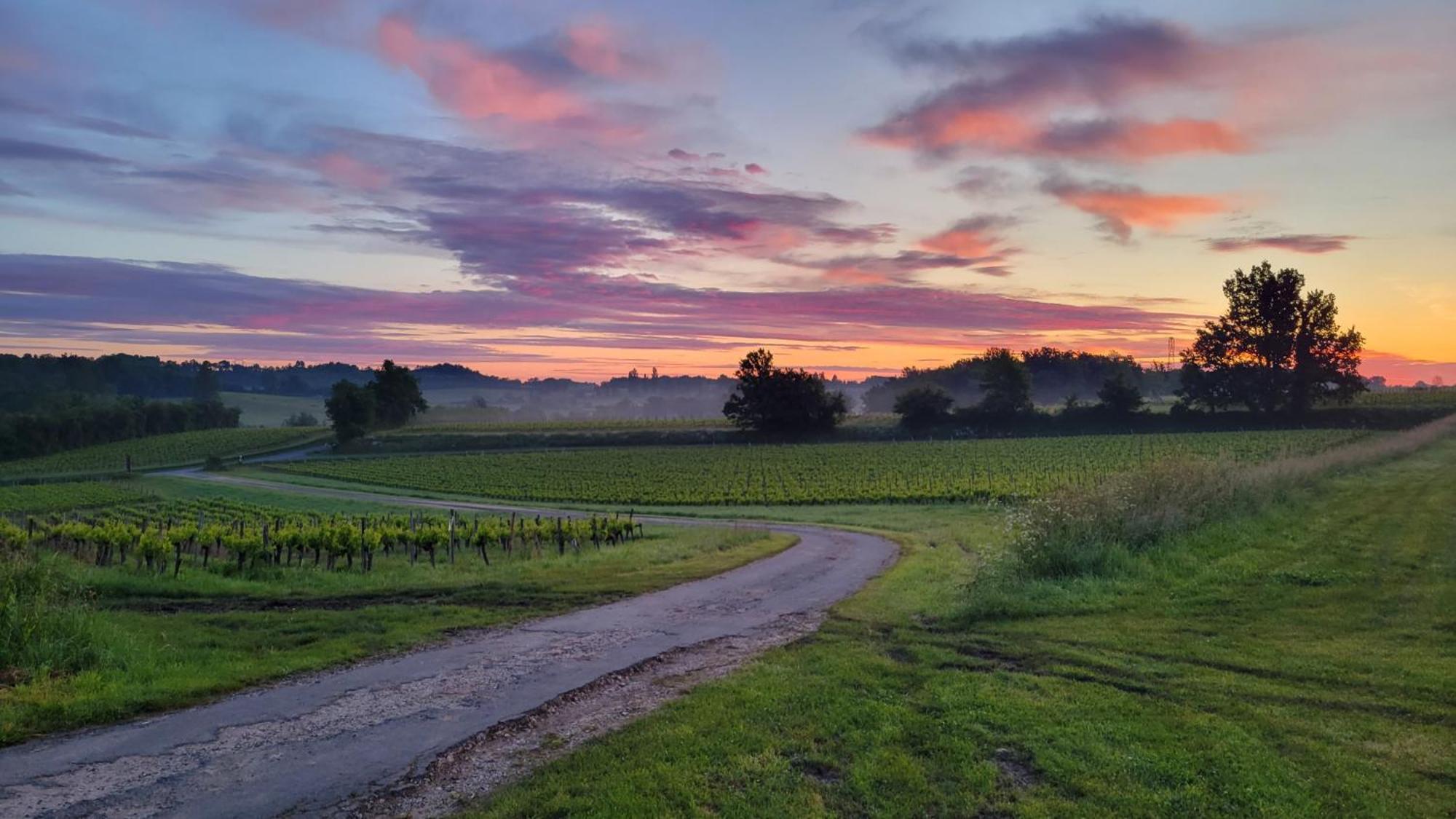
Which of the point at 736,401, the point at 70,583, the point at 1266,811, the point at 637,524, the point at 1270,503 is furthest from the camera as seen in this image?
the point at 736,401

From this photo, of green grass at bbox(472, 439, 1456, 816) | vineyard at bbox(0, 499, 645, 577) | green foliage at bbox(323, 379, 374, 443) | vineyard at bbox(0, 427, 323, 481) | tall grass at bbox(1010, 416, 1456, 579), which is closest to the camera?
green grass at bbox(472, 439, 1456, 816)

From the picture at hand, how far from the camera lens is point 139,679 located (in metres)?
10.6

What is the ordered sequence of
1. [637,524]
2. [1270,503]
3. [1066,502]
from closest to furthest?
[1066,502], [1270,503], [637,524]

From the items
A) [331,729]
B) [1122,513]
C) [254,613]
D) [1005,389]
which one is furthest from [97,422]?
[1122,513]

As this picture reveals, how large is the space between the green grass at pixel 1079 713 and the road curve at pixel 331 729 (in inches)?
66.8

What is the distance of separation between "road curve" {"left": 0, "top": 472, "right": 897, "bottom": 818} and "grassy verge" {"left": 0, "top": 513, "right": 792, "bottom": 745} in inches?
26.4

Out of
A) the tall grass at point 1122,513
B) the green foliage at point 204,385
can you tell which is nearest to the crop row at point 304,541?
the tall grass at point 1122,513

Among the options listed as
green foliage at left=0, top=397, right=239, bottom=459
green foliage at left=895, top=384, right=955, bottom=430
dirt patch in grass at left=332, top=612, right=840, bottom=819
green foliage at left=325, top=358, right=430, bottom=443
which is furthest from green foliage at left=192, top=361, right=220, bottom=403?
dirt patch in grass at left=332, top=612, right=840, bottom=819

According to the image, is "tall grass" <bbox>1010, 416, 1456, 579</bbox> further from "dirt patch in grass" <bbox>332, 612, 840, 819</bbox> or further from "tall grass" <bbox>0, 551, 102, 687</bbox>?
"tall grass" <bbox>0, 551, 102, 687</bbox>

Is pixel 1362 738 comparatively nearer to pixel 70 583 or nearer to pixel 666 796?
pixel 666 796

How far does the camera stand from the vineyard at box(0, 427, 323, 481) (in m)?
87.9

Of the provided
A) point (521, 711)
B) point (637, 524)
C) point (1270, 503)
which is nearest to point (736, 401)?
point (637, 524)

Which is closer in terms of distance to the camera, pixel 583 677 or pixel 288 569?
pixel 583 677

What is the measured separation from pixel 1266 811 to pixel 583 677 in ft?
23.8
